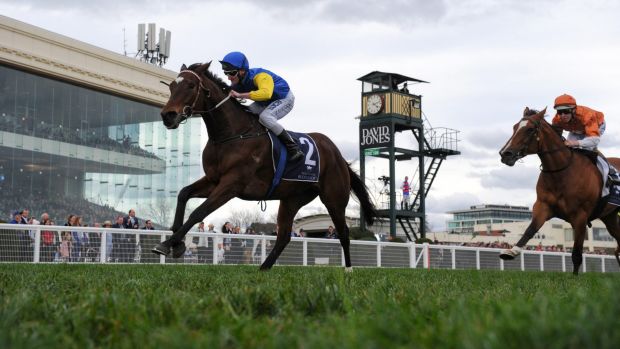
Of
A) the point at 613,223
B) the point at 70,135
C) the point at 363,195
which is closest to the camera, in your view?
the point at 363,195

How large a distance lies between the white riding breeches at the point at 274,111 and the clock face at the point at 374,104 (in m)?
34.0

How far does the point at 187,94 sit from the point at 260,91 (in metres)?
0.91

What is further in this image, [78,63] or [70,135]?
[78,63]

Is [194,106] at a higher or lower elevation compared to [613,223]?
higher

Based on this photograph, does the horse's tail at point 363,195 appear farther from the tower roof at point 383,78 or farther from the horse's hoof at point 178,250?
the tower roof at point 383,78

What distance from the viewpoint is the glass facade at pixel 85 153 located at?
28.6 meters

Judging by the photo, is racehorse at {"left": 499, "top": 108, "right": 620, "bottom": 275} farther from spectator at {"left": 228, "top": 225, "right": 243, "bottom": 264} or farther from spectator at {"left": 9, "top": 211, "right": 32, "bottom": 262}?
spectator at {"left": 9, "top": 211, "right": 32, "bottom": 262}

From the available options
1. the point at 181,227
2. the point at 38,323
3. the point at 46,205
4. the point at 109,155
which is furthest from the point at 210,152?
the point at 109,155

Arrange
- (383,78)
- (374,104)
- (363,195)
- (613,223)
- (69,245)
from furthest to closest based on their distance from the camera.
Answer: (383,78) → (374,104) → (69,245) → (613,223) → (363,195)

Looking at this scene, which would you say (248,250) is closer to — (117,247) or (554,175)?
(117,247)

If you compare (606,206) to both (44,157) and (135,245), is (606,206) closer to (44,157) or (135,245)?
(135,245)

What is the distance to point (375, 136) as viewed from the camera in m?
42.3

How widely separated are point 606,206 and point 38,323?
9.04 m

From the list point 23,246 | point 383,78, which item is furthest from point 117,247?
point 383,78
